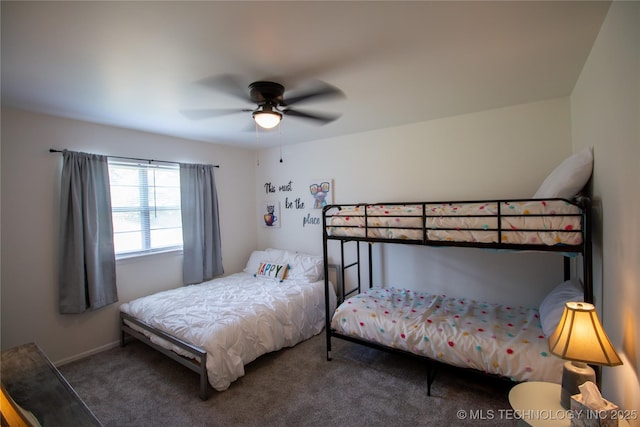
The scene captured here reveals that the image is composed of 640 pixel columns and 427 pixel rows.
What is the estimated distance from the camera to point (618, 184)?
1.44m

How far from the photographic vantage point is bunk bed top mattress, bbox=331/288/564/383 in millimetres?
1947

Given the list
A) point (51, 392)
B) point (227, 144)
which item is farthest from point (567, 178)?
point (227, 144)

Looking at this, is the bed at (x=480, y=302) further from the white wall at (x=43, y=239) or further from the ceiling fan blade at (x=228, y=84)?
the white wall at (x=43, y=239)

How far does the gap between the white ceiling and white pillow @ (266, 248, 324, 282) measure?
1.96 meters

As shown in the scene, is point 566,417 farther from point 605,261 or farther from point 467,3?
point 467,3

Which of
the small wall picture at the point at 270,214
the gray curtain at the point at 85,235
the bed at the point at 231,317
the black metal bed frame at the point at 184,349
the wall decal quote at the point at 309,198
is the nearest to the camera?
the black metal bed frame at the point at 184,349

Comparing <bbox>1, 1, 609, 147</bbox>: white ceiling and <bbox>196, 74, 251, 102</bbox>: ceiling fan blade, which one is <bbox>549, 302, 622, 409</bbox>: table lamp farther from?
<bbox>196, 74, 251, 102</bbox>: ceiling fan blade

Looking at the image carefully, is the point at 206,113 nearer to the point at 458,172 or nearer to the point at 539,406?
the point at 458,172

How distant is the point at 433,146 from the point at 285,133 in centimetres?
173

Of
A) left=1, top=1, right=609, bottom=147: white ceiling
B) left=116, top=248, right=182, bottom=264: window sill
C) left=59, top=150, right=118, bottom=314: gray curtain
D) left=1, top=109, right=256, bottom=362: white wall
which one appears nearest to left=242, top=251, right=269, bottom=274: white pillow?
left=116, top=248, right=182, bottom=264: window sill

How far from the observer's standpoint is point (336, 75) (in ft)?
6.73

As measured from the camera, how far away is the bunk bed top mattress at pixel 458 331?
1947 mm

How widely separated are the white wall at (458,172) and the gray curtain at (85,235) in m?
2.40

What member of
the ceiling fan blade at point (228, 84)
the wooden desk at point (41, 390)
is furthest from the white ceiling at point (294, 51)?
the wooden desk at point (41, 390)
